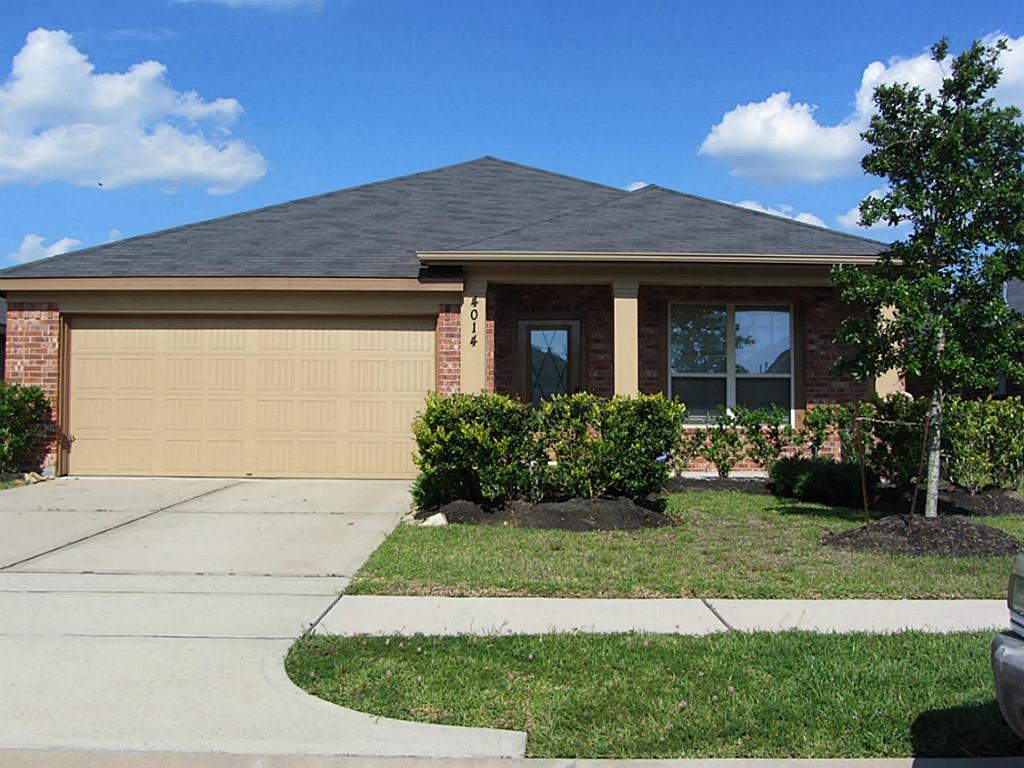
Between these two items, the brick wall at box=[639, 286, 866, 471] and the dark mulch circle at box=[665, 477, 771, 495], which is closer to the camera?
the dark mulch circle at box=[665, 477, 771, 495]

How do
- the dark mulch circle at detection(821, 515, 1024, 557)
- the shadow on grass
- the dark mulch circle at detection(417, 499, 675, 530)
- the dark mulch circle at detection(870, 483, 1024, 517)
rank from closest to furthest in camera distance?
the shadow on grass, the dark mulch circle at detection(821, 515, 1024, 557), the dark mulch circle at detection(417, 499, 675, 530), the dark mulch circle at detection(870, 483, 1024, 517)

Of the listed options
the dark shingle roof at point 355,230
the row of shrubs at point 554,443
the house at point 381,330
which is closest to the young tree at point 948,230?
the row of shrubs at point 554,443

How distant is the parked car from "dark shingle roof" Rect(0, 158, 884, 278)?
8.85 m

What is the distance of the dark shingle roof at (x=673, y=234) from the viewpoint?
38.7ft

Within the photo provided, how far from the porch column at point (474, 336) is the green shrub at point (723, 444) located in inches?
123

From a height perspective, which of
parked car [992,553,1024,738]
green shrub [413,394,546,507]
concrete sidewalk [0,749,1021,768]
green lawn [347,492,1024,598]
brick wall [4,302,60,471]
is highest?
brick wall [4,302,60,471]

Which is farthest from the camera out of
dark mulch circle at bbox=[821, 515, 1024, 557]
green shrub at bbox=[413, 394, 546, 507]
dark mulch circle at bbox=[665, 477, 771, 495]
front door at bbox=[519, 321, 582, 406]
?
front door at bbox=[519, 321, 582, 406]

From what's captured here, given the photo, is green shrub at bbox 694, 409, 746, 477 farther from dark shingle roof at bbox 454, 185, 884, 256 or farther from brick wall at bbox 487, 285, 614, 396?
dark shingle roof at bbox 454, 185, 884, 256

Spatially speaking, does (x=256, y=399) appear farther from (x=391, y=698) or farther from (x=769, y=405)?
(x=391, y=698)

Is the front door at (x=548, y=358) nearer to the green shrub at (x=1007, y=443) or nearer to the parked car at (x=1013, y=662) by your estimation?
the green shrub at (x=1007, y=443)

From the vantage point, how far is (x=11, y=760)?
11.8 feet

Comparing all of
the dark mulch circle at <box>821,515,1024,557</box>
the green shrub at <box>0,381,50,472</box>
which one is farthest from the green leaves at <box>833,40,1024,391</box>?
the green shrub at <box>0,381,50,472</box>

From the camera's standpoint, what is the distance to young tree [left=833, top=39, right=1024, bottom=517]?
25.7ft

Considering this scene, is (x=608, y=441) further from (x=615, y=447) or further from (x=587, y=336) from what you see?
(x=587, y=336)
